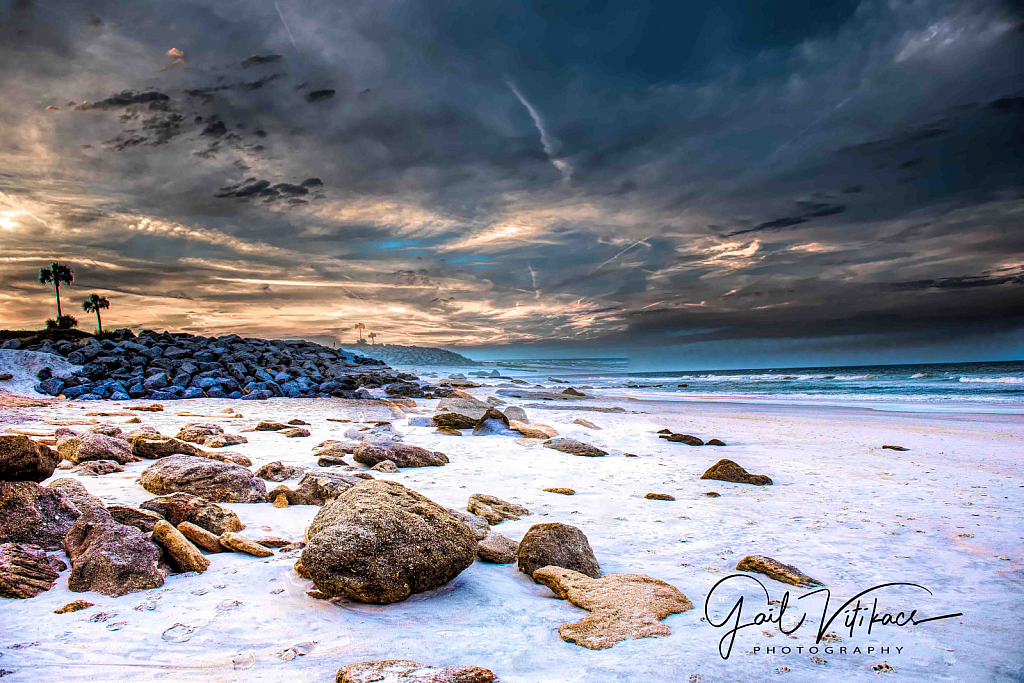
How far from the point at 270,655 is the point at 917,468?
10.6 m

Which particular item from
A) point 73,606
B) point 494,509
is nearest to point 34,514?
point 73,606

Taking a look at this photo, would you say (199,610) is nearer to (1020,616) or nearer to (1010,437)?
(1020,616)

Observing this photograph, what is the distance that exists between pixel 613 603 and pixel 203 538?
3.21 metres

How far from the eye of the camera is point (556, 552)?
4043 mm

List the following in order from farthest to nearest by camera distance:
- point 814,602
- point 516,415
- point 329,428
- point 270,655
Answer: point 516,415 → point 329,428 → point 814,602 → point 270,655

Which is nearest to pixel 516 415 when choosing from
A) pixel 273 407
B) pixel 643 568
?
pixel 273 407

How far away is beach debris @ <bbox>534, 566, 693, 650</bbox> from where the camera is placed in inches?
120

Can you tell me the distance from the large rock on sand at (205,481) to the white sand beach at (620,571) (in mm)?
202

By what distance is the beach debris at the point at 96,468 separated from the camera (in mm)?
5821

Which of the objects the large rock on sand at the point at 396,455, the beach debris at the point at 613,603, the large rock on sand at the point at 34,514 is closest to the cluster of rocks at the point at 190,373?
the large rock on sand at the point at 396,455

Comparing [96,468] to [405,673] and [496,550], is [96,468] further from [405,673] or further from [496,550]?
[405,673]

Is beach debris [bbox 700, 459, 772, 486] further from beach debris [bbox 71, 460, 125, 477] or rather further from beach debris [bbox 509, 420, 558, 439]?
beach debris [bbox 71, 460, 125, 477]

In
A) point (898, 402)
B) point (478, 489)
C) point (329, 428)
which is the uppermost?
point (329, 428)

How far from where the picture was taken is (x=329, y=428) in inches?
446
